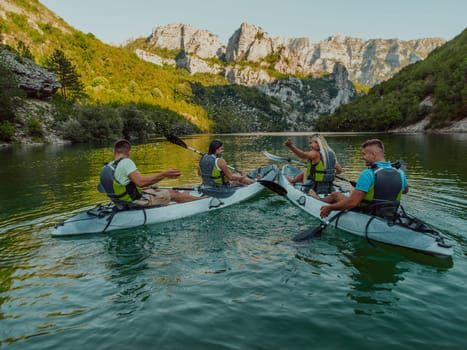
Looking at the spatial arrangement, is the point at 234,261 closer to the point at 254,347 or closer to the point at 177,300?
the point at 177,300

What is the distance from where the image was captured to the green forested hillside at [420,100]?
6950 cm

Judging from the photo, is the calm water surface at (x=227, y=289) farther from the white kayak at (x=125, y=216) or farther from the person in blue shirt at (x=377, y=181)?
the person in blue shirt at (x=377, y=181)

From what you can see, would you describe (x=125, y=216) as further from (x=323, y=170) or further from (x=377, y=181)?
(x=377, y=181)

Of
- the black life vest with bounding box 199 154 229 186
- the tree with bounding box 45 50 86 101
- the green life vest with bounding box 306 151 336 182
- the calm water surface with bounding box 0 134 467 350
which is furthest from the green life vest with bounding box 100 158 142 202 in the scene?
the tree with bounding box 45 50 86 101

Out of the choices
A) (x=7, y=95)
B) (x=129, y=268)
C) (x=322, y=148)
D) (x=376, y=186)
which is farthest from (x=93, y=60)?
(x=376, y=186)

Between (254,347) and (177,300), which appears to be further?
(177,300)

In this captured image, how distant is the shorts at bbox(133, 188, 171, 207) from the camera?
29.3ft

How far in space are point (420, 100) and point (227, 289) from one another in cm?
9626

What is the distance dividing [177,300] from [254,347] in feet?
5.31

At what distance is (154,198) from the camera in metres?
9.30

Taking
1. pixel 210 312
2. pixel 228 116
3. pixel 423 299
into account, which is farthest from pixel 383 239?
pixel 228 116

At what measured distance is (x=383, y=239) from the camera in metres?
6.75

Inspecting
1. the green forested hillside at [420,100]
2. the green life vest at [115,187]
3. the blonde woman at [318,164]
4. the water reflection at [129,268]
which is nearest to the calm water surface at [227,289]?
the water reflection at [129,268]

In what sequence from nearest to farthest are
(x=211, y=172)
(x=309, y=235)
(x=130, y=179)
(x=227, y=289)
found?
(x=227, y=289) < (x=309, y=235) < (x=130, y=179) < (x=211, y=172)
